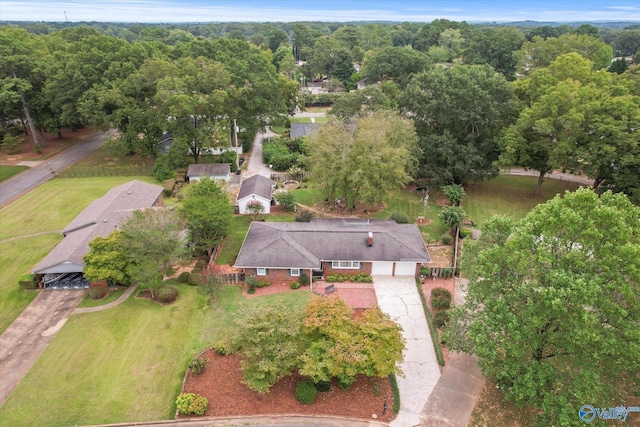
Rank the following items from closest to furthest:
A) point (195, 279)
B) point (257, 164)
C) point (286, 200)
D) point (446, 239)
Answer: point (195, 279) → point (446, 239) → point (286, 200) → point (257, 164)

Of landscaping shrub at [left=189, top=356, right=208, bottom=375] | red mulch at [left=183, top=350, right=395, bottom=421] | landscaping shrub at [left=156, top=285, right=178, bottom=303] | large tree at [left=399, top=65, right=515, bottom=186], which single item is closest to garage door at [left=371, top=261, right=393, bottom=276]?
red mulch at [left=183, top=350, right=395, bottom=421]

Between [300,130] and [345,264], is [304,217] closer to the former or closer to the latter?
[345,264]

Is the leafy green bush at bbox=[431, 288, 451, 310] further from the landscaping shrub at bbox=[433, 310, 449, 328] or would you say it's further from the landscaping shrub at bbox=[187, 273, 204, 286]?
the landscaping shrub at bbox=[187, 273, 204, 286]

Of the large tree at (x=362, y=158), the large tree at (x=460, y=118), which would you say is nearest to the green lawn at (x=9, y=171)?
the large tree at (x=362, y=158)

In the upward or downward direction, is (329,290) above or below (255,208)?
below

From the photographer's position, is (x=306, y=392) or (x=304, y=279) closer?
(x=306, y=392)

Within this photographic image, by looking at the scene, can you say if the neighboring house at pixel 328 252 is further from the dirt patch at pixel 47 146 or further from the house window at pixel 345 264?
the dirt patch at pixel 47 146

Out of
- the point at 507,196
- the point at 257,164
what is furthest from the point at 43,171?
the point at 507,196
